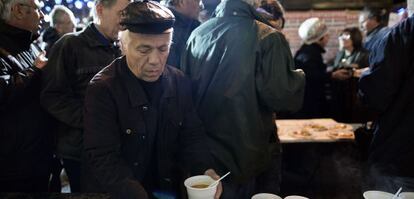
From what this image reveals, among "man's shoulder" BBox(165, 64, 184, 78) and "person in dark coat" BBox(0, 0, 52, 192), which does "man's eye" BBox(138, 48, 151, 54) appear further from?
"person in dark coat" BBox(0, 0, 52, 192)

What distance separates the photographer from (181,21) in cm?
285

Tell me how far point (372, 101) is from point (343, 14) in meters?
5.90

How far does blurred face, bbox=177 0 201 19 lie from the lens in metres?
2.87

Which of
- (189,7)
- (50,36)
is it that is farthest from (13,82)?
(50,36)

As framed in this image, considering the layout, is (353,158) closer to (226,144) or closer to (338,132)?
(338,132)

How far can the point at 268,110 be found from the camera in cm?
242

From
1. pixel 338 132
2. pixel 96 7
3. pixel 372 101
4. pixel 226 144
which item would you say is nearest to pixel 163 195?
pixel 226 144

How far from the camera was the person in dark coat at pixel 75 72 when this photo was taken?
7.29ft

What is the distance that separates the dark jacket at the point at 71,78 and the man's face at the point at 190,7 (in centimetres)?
76

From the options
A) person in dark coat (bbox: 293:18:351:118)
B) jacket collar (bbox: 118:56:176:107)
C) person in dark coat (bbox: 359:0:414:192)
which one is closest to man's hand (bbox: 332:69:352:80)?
person in dark coat (bbox: 293:18:351:118)

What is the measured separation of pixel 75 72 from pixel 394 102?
7.71 feet

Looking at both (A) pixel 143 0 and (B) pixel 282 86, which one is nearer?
(A) pixel 143 0

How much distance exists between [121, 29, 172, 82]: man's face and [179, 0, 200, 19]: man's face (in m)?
1.13

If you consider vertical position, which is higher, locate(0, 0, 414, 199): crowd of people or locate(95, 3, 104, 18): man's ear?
locate(95, 3, 104, 18): man's ear
